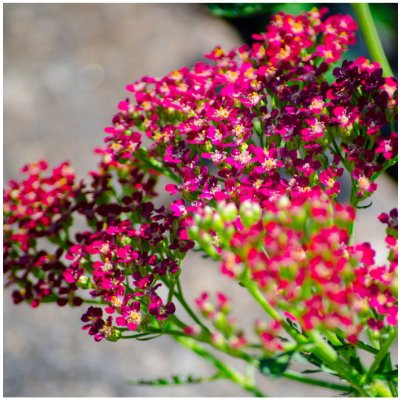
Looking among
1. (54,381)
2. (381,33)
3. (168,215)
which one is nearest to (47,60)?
(54,381)

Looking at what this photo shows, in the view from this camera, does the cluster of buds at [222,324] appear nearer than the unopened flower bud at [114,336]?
Yes

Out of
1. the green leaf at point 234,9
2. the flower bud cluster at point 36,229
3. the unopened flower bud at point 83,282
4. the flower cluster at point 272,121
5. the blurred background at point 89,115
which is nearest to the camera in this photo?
the flower cluster at point 272,121

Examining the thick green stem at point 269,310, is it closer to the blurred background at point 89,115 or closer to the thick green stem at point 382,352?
the thick green stem at point 382,352

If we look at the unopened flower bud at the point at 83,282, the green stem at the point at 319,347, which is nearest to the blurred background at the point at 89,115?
the unopened flower bud at the point at 83,282

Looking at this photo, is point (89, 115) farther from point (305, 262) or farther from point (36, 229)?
point (305, 262)

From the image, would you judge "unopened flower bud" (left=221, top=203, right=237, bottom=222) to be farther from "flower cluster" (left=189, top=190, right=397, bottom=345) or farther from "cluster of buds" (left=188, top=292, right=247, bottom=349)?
"cluster of buds" (left=188, top=292, right=247, bottom=349)

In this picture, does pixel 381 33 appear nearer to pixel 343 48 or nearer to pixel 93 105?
pixel 93 105

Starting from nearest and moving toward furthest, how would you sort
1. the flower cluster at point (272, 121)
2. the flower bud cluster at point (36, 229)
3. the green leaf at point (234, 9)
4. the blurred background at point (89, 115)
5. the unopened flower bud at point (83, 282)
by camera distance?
1. the flower cluster at point (272, 121)
2. the unopened flower bud at point (83, 282)
3. the flower bud cluster at point (36, 229)
4. the green leaf at point (234, 9)
5. the blurred background at point (89, 115)
